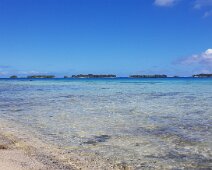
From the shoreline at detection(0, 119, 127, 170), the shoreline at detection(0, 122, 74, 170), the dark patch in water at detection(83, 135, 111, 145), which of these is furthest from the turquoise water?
the shoreline at detection(0, 122, 74, 170)

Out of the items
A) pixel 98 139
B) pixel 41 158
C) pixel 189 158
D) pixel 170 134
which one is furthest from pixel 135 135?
pixel 41 158

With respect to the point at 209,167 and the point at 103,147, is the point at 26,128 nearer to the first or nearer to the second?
the point at 103,147

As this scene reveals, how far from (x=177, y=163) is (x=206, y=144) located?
7.90 ft

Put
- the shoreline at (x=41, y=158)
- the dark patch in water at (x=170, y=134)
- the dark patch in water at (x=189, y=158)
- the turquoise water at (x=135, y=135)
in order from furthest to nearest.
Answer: the dark patch in water at (x=170, y=134), the turquoise water at (x=135, y=135), the dark patch in water at (x=189, y=158), the shoreline at (x=41, y=158)

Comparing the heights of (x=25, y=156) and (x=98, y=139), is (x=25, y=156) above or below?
above

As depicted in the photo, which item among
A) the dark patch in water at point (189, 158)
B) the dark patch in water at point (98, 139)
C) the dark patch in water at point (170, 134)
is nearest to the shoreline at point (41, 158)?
the dark patch in water at point (98, 139)

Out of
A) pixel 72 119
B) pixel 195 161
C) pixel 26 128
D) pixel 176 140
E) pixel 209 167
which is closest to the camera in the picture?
pixel 209 167

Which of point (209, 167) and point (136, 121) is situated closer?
point (209, 167)

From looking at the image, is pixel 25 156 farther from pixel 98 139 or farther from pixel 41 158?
pixel 98 139

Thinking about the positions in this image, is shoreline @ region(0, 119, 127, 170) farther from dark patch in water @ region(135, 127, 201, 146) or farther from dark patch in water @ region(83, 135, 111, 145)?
dark patch in water @ region(135, 127, 201, 146)

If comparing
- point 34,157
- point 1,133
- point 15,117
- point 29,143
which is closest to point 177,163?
point 34,157

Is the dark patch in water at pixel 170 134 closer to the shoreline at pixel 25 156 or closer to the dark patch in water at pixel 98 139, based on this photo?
the dark patch in water at pixel 98 139

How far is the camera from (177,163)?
883cm

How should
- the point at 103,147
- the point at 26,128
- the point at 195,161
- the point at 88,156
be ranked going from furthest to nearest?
1. the point at 26,128
2. the point at 103,147
3. the point at 88,156
4. the point at 195,161
